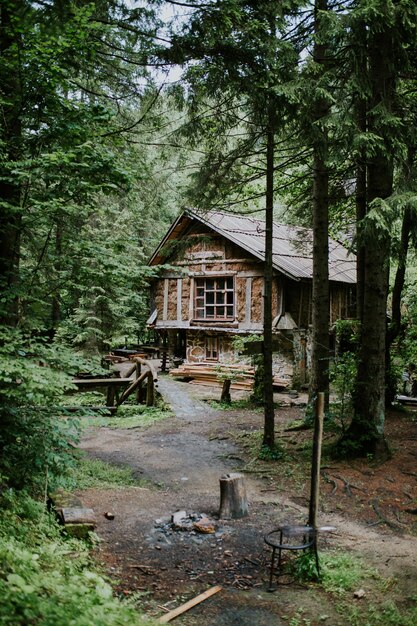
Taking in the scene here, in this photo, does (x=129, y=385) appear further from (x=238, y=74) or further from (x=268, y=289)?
(x=238, y=74)

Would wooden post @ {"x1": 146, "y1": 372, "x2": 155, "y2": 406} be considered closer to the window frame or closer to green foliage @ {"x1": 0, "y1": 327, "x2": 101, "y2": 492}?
the window frame

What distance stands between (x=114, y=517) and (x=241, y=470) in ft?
10.9

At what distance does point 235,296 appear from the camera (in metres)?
21.4

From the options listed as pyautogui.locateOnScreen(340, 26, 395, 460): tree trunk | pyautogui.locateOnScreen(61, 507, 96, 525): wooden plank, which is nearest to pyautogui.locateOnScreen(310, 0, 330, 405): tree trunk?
pyautogui.locateOnScreen(340, 26, 395, 460): tree trunk

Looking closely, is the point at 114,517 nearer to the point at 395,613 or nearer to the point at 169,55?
the point at 395,613

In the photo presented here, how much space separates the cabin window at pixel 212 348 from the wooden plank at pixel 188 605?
1749 centimetres

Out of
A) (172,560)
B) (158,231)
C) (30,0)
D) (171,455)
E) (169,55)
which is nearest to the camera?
(30,0)

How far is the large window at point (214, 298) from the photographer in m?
21.9

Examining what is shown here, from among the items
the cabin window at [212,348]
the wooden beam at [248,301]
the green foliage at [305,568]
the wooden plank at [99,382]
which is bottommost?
the green foliage at [305,568]

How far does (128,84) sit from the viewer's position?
872 cm

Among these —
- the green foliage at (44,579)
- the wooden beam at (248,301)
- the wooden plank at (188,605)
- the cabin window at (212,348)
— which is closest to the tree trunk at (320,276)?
Answer: the wooden plank at (188,605)

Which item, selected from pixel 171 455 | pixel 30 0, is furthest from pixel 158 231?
pixel 30 0

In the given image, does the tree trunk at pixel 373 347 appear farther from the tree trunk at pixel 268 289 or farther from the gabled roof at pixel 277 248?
the gabled roof at pixel 277 248

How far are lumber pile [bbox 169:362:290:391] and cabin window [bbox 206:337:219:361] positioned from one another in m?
0.61
